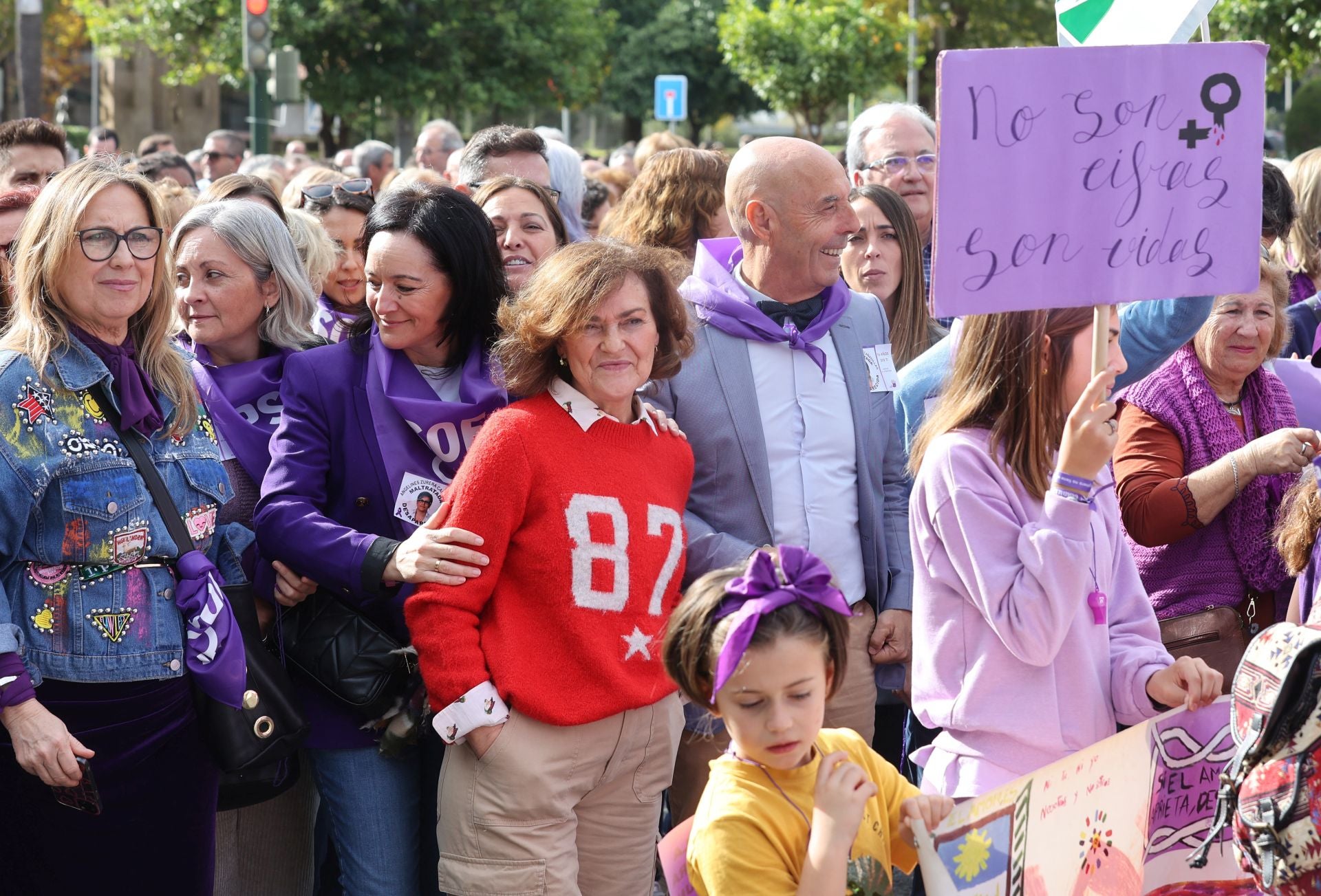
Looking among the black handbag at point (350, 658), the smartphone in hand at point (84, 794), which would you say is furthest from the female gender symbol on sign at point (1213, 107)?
the smartphone in hand at point (84, 794)

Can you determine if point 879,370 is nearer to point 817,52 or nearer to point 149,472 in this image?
point 149,472

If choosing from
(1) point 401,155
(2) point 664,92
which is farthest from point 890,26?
(1) point 401,155

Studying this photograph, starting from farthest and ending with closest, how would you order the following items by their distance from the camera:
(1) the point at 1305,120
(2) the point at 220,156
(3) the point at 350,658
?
(1) the point at 1305,120
(2) the point at 220,156
(3) the point at 350,658

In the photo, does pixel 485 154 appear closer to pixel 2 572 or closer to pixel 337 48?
pixel 2 572

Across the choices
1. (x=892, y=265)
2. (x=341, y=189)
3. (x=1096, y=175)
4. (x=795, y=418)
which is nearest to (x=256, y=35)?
(x=341, y=189)

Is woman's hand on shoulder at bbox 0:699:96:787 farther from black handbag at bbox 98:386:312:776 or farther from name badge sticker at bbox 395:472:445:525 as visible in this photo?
name badge sticker at bbox 395:472:445:525

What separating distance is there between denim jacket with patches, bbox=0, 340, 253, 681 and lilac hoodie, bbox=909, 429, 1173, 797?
1.63 metres

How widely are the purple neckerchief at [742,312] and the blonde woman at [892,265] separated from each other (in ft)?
4.06

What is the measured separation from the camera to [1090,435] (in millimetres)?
2576

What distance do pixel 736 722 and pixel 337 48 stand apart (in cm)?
2631

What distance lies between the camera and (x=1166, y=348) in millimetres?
3613

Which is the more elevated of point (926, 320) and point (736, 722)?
point (926, 320)

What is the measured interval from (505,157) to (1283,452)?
122 inches

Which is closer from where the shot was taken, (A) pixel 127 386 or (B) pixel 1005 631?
(B) pixel 1005 631
